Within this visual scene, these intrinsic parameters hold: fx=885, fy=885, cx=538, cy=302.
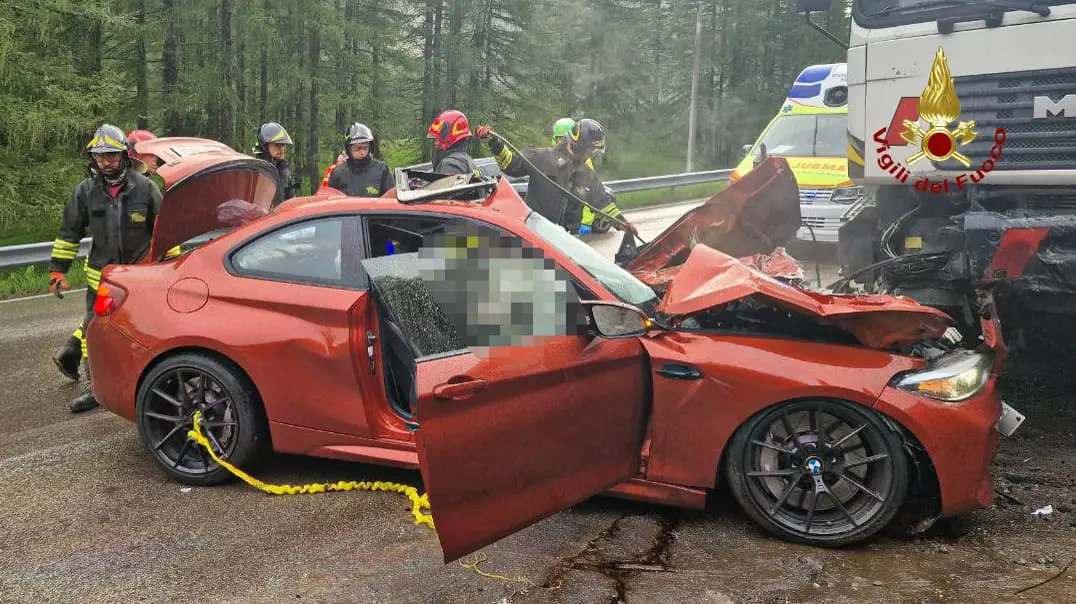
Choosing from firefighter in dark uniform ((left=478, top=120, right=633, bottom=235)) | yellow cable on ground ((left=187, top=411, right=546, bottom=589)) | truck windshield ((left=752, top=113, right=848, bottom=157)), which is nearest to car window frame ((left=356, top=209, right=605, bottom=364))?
yellow cable on ground ((left=187, top=411, right=546, bottom=589))

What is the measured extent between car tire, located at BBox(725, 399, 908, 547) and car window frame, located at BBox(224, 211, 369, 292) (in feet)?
6.32

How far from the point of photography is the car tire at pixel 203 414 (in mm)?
4398

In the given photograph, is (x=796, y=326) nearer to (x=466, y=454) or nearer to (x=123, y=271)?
(x=466, y=454)

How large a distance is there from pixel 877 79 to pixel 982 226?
126 cm

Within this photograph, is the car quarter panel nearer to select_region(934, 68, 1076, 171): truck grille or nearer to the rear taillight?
select_region(934, 68, 1076, 171): truck grille

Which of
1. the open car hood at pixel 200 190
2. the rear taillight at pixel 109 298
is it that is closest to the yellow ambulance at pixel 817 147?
the open car hood at pixel 200 190

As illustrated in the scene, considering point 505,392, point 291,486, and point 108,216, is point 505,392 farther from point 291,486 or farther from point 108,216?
point 108,216

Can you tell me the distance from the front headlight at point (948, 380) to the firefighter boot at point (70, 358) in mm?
5462

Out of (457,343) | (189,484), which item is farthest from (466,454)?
(189,484)

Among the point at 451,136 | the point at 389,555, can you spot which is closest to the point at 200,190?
the point at 451,136

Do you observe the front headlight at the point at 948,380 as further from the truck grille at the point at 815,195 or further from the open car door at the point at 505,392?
the truck grille at the point at 815,195

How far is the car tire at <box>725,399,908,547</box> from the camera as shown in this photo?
361cm

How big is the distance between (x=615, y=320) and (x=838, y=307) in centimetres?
94

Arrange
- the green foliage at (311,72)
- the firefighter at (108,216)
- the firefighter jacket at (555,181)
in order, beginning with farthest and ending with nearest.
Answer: the green foliage at (311,72) < the firefighter jacket at (555,181) < the firefighter at (108,216)
